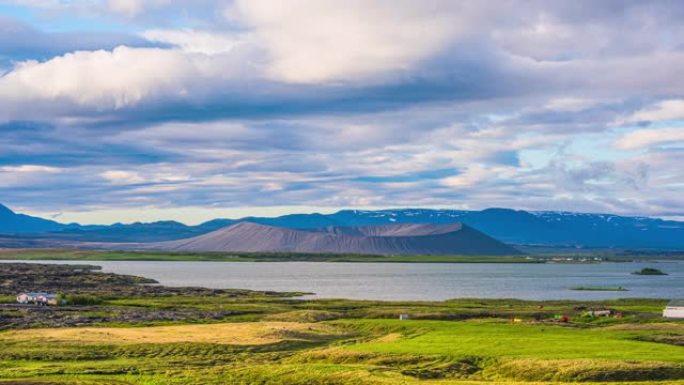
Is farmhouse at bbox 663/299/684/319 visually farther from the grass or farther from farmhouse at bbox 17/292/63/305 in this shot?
farmhouse at bbox 17/292/63/305

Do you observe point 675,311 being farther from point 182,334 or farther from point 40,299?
point 40,299

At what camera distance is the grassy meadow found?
2122 inches

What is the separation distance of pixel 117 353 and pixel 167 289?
309 feet

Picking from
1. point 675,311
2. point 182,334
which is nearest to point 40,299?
point 182,334

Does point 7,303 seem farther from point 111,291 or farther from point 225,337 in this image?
point 225,337

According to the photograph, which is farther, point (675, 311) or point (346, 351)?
point (675, 311)

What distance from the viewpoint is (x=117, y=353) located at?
66438mm

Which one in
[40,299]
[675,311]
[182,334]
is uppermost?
[675,311]

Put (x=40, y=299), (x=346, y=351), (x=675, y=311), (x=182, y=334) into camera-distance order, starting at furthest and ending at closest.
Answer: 1. (x=40, y=299)
2. (x=675, y=311)
3. (x=182, y=334)
4. (x=346, y=351)

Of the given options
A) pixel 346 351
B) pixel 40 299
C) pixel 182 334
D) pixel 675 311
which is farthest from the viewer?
pixel 40 299

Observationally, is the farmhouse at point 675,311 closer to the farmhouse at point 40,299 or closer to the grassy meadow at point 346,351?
the grassy meadow at point 346,351

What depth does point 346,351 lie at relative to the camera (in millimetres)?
63750

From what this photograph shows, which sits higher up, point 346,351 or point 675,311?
point 675,311

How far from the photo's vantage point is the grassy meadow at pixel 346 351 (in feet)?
177
